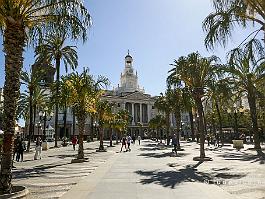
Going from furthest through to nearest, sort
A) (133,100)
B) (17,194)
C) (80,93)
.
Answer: (133,100) → (80,93) → (17,194)

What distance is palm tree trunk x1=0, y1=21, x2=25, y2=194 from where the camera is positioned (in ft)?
29.7

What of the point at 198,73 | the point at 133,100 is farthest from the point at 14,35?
the point at 133,100

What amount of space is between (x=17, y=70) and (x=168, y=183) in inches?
255

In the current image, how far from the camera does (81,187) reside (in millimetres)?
11141

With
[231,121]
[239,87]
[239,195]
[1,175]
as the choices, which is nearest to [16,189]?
[1,175]

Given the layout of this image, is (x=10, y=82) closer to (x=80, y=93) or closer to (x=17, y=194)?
(x=17, y=194)

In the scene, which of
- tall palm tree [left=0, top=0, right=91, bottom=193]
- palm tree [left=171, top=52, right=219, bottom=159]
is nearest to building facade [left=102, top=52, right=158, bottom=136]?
palm tree [left=171, top=52, right=219, bottom=159]

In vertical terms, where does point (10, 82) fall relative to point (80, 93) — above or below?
below

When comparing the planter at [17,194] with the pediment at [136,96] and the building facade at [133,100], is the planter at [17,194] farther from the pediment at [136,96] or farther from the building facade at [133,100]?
the pediment at [136,96]

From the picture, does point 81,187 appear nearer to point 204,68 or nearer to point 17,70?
point 17,70

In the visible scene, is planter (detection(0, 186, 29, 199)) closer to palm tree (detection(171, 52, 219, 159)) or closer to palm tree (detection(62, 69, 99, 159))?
palm tree (detection(62, 69, 99, 159))

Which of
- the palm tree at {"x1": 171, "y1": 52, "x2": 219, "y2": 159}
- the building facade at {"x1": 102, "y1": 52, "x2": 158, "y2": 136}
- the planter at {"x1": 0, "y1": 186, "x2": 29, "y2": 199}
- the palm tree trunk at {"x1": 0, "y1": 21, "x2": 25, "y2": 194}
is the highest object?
the building facade at {"x1": 102, "y1": 52, "x2": 158, "y2": 136}

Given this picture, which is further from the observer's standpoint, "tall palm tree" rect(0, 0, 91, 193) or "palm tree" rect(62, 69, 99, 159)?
"palm tree" rect(62, 69, 99, 159)

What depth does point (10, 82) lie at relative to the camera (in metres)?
9.24
